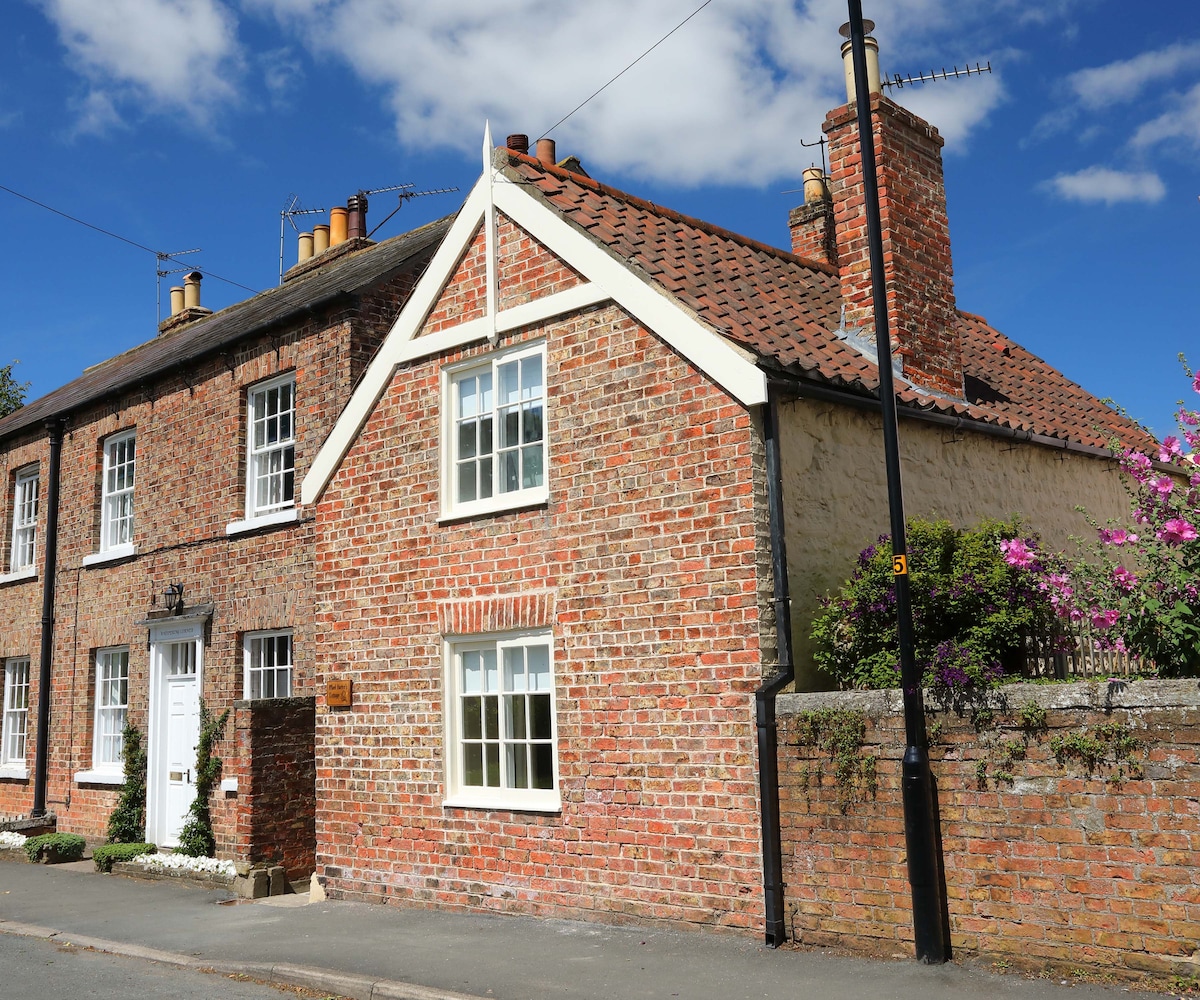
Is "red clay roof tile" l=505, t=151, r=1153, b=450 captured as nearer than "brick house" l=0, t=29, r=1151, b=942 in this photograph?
No

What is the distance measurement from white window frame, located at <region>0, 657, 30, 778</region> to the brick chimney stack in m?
14.9

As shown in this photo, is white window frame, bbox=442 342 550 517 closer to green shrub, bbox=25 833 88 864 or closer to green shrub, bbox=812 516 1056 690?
green shrub, bbox=812 516 1056 690

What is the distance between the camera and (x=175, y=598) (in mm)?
15297

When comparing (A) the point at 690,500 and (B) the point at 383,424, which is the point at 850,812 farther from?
(B) the point at 383,424

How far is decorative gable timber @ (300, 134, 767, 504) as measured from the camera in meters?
9.11

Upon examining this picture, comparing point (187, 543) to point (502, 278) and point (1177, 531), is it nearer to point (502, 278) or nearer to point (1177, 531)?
point (502, 278)

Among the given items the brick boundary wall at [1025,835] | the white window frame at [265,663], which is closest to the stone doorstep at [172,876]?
the white window frame at [265,663]

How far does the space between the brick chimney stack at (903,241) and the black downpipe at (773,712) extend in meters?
2.90

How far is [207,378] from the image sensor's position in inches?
618

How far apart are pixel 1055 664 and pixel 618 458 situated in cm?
375

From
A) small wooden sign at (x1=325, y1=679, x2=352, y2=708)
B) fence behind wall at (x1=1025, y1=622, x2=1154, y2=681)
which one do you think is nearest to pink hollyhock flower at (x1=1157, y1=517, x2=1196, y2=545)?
fence behind wall at (x1=1025, y1=622, x2=1154, y2=681)

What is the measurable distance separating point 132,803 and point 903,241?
12006mm

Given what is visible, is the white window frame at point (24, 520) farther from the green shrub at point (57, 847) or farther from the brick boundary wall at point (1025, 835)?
the brick boundary wall at point (1025, 835)

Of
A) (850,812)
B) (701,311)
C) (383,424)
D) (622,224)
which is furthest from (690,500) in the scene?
(383,424)
